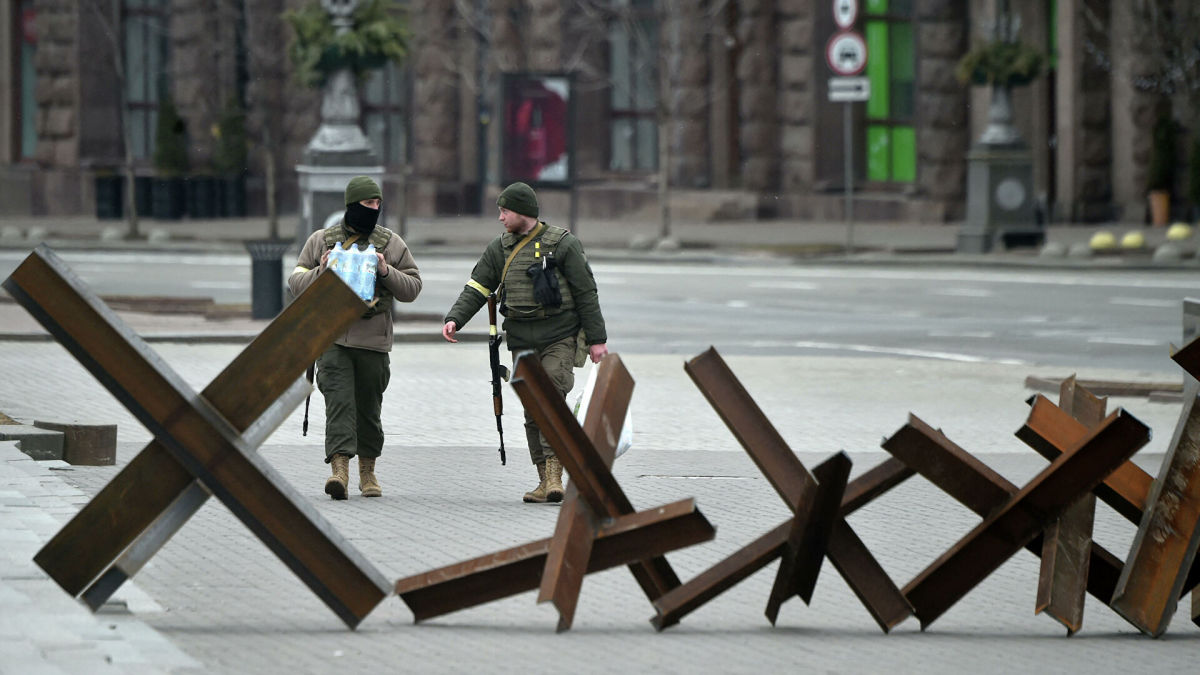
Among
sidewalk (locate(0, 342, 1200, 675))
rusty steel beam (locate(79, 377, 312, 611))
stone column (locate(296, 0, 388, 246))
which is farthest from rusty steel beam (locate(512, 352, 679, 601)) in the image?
stone column (locate(296, 0, 388, 246))

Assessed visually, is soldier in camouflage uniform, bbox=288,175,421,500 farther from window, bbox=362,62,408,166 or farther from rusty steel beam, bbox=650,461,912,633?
window, bbox=362,62,408,166

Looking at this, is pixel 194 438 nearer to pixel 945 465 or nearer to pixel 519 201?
pixel 945 465

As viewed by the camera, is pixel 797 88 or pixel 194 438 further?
pixel 797 88

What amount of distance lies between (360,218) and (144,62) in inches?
1420

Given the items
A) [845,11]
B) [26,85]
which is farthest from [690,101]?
[26,85]

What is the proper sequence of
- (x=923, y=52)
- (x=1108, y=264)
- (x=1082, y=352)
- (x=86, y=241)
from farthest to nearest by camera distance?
1. (x=923, y=52)
2. (x=86, y=241)
3. (x=1108, y=264)
4. (x=1082, y=352)

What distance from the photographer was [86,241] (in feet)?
118

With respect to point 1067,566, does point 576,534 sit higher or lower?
higher

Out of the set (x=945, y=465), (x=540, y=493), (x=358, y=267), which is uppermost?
(x=358, y=267)

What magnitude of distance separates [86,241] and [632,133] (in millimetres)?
11838

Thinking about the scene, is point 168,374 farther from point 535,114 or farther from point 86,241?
point 86,241

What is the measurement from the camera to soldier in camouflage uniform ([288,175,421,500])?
10.8 meters

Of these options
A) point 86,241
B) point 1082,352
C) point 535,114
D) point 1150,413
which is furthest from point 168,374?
point 86,241

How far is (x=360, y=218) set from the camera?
10797 millimetres
